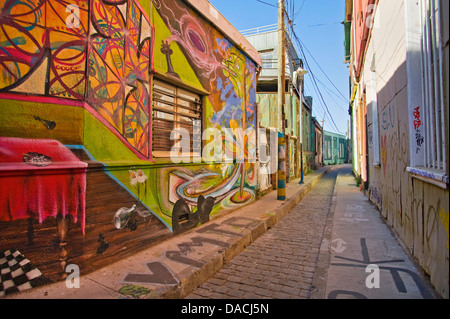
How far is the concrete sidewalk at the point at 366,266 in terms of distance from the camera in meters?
2.78

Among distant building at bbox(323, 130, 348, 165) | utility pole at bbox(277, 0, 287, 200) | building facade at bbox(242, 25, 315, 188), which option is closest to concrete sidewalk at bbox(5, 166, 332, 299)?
utility pole at bbox(277, 0, 287, 200)

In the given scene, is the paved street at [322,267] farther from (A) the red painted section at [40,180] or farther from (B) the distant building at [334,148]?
(B) the distant building at [334,148]

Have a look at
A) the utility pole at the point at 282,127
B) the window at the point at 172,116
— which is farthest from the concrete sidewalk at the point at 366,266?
the window at the point at 172,116

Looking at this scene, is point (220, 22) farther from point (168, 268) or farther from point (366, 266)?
point (366, 266)

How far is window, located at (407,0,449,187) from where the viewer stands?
2576mm

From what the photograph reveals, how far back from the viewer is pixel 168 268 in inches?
127

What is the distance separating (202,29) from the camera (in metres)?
5.55

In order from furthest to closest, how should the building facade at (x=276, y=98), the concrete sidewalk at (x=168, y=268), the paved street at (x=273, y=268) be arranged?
the building facade at (x=276, y=98)
the paved street at (x=273, y=268)
the concrete sidewalk at (x=168, y=268)

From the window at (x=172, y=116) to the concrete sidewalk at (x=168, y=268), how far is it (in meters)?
1.65

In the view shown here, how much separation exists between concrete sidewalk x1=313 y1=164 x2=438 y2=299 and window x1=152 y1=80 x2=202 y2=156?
10.5 ft

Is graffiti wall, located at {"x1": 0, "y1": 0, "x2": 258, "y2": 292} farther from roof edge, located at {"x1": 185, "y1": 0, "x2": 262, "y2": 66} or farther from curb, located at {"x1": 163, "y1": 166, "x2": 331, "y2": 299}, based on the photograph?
curb, located at {"x1": 163, "y1": 166, "x2": 331, "y2": 299}

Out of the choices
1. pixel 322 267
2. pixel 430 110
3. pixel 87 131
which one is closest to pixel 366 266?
pixel 322 267

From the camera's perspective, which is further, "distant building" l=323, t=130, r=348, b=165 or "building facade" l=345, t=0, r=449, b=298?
"distant building" l=323, t=130, r=348, b=165
